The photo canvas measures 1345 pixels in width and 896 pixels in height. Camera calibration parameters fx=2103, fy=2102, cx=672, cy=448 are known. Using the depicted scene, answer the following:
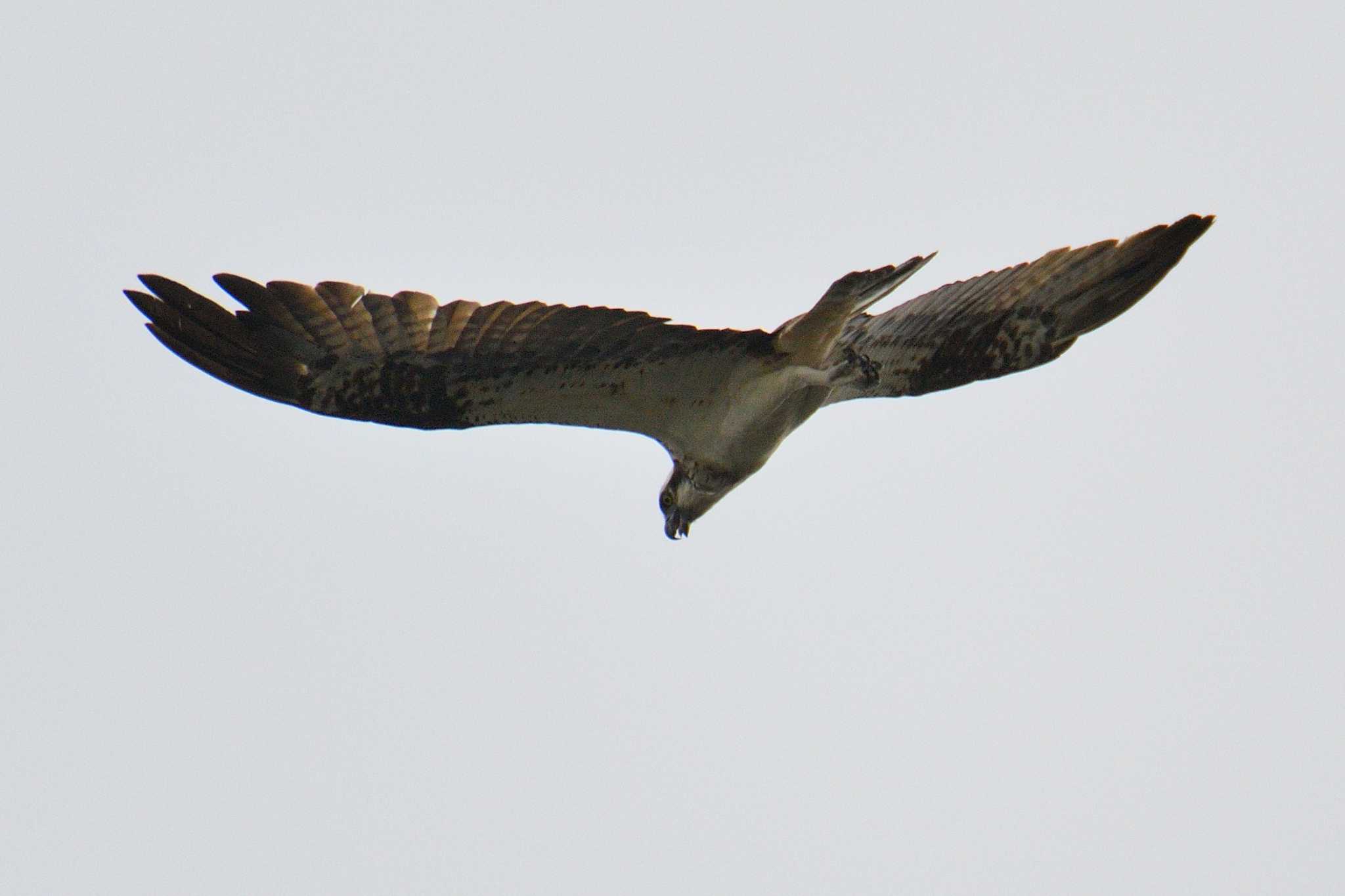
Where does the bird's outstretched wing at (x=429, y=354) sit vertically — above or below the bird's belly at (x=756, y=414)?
above

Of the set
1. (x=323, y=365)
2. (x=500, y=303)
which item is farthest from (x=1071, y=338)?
(x=323, y=365)

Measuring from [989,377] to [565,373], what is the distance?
240 centimetres

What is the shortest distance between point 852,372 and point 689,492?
1.12 m

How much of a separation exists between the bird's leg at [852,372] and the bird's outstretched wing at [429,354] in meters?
0.41

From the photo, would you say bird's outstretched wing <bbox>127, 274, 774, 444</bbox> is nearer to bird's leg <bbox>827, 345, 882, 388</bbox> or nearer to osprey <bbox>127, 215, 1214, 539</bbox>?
osprey <bbox>127, 215, 1214, 539</bbox>

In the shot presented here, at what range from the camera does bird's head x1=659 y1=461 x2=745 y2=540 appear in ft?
37.8

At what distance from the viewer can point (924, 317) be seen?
467 inches

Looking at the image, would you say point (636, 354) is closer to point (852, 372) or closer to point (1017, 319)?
point (852, 372)

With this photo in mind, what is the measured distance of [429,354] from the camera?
1117 centimetres

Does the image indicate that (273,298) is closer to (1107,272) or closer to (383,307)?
(383,307)

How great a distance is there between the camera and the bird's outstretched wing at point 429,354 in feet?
36.2

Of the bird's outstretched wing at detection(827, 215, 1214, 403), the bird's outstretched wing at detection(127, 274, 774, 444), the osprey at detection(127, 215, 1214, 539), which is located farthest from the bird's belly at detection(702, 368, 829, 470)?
the bird's outstretched wing at detection(827, 215, 1214, 403)

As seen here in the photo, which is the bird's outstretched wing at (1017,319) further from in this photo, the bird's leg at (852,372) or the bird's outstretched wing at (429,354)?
the bird's outstretched wing at (429,354)

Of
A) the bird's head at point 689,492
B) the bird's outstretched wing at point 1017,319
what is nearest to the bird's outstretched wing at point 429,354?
the bird's head at point 689,492
